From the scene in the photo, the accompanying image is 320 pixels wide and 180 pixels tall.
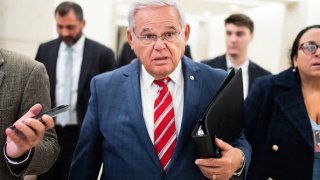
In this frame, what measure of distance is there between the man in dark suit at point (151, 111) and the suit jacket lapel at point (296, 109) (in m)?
0.61

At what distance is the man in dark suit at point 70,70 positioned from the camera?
3.45 m

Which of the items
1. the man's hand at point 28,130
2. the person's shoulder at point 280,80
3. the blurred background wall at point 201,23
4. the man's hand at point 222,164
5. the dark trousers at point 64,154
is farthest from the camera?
the blurred background wall at point 201,23

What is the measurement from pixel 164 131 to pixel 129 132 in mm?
152

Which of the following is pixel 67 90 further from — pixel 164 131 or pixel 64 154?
pixel 164 131

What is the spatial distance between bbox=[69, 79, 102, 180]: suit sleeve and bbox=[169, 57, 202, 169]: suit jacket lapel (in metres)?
0.37

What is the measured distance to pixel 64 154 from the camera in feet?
11.2

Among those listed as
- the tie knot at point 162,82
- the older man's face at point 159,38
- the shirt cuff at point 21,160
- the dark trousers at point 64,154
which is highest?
the older man's face at point 159,38

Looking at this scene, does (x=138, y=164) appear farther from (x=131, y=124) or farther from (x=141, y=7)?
(x=141, y=7)

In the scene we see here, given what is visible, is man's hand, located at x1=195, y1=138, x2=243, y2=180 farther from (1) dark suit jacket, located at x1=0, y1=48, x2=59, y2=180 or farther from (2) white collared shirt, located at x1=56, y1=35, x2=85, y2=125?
(2) white collared shirt, located at x1=56, y1=35, x2=85, y2=125

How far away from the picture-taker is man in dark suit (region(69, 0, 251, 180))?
158cm

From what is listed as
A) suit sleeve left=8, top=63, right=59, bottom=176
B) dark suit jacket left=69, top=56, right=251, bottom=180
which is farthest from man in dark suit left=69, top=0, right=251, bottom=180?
suit sleeve left=8, top=63, right=59, bottom=176

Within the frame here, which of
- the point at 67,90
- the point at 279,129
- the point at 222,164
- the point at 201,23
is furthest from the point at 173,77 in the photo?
the point at 201,23

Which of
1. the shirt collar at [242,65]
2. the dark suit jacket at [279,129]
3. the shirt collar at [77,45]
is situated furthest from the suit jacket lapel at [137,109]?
the shirt collar at [242,65]

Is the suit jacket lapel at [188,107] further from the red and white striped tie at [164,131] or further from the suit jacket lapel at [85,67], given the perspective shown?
the suit jacket lapel at [85,67]
